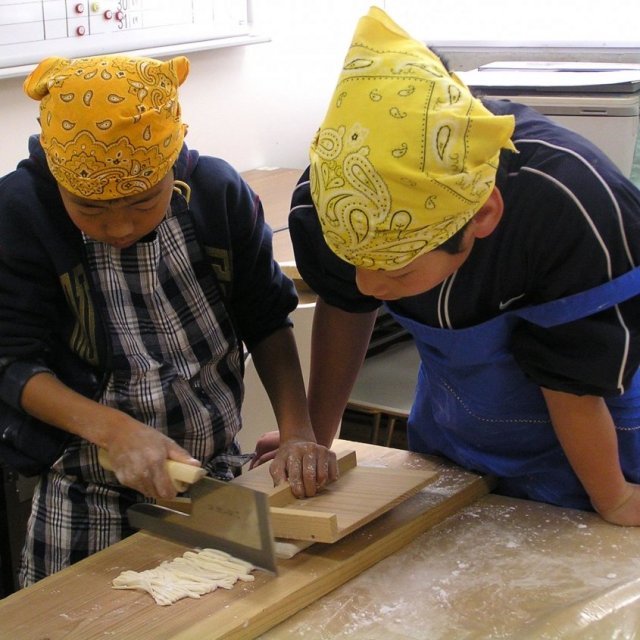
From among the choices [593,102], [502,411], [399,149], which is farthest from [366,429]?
[399,149]

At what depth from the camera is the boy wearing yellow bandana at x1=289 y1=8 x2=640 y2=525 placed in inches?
42.4

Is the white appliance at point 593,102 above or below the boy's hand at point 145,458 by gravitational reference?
above

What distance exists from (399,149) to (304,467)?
52 centimetres

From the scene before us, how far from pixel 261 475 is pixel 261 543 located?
212 mm

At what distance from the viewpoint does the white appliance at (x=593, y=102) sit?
2553mm

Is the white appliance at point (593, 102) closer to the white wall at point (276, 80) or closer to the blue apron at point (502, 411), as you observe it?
the white wall at point (276, 80)

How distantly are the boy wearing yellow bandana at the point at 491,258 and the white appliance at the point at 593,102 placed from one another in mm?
1329

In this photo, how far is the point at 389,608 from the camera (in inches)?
46.3

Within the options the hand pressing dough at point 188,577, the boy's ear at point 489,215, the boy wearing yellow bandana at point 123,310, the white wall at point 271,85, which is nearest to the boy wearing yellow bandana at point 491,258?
the boy's ear at point 489,215

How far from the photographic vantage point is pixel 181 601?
1174 millimetres

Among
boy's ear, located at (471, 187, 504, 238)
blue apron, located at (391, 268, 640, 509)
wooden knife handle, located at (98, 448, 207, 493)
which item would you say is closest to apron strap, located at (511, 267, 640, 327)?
blue apron, located at (391, 268, 640, 509)

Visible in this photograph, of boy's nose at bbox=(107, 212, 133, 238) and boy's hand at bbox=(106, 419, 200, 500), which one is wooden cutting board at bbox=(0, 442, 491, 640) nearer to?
boy's hand at bbox=(106, 419, 200, 500)

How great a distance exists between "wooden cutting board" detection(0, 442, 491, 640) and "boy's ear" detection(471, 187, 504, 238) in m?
0.43

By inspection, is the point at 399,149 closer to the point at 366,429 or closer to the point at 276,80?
the point at 366,429
